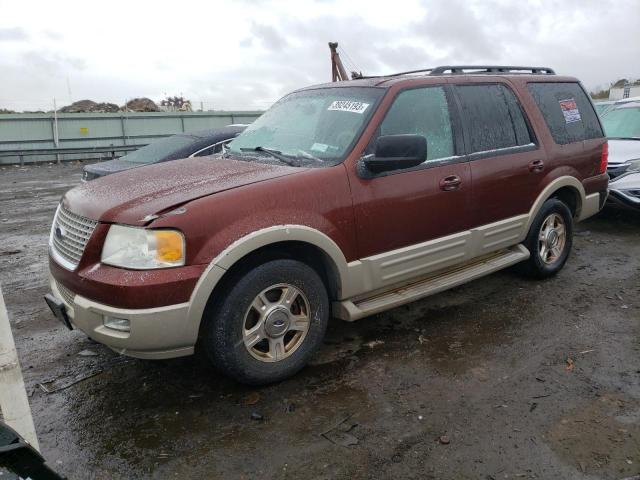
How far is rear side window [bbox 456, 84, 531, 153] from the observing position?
433 cm

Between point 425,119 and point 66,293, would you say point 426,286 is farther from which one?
point 66,293

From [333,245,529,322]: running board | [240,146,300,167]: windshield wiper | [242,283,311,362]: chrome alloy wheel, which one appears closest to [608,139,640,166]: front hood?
[333,245,529,322]: running board

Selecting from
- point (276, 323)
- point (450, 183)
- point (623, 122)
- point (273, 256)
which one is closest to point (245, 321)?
point (276, 323)

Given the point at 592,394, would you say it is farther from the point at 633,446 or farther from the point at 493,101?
the point at 493,101

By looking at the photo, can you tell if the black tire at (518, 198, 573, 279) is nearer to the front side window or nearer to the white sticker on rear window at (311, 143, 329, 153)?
the front side window

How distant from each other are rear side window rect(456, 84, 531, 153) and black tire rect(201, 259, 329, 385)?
1860mm

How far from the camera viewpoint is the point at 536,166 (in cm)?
472

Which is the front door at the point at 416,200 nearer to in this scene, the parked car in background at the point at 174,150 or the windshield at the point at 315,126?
the windshield at the point at 315,126

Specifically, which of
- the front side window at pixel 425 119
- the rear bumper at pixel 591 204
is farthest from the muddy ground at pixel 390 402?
the front side window at pixel 425 119

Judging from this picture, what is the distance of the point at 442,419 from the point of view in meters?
3.01

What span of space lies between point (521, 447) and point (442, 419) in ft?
1.45

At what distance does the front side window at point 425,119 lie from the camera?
391cm

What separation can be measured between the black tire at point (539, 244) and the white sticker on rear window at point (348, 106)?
2.08 meters

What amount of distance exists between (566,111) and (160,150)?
5880 mm
